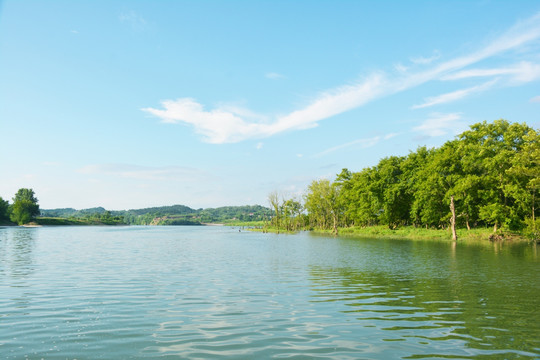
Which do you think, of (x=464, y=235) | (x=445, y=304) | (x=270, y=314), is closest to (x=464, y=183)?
(x=464, y=235)

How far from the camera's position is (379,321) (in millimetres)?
14625

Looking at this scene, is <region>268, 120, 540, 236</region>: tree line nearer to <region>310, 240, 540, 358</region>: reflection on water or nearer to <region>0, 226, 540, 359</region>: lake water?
<region>310, 240, 540, 358</region>: reflection on water

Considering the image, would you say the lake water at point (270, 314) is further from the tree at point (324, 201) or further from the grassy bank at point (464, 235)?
the tree at point (324, 201)

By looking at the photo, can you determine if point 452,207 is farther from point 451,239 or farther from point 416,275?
point 416,275

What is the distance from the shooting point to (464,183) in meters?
73.4

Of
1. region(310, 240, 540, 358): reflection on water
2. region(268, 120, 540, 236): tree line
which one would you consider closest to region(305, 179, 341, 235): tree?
region(268, 120, 540, 236): tree line

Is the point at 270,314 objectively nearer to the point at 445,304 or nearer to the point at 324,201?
the point at 445,304

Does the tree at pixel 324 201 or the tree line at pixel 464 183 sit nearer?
the tree line at pixel 464 183

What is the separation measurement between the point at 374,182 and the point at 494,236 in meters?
39.3

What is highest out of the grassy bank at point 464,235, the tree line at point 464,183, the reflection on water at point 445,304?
the tree line at point 464,183

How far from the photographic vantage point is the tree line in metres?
68.5

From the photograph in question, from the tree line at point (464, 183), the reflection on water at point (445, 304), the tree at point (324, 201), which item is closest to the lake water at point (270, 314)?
the reflection on water at point (445, 304)

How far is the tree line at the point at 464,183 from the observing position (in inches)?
2697

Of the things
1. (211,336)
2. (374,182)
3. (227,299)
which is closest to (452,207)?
(374,182)
